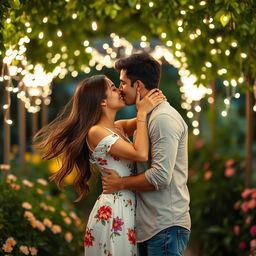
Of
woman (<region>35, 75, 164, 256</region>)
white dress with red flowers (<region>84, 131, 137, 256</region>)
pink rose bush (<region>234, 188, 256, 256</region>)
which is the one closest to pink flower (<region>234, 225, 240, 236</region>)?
pink rose bush (<region>234, 188, 256, 256</region>)

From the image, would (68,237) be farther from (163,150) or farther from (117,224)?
(163,150)

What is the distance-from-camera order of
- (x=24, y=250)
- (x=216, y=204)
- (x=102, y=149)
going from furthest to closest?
1. (x=216, y=204)
2. (x=24, y=250)
3. (x=102, y=149)

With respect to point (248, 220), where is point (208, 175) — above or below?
above

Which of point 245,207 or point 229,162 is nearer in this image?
point 245,207

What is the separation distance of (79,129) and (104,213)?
584 millimetres

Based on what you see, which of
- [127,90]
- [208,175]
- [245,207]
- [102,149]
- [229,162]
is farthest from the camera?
[208,175]

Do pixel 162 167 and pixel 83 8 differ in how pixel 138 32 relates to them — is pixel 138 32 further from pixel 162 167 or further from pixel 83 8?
pixel 162 167

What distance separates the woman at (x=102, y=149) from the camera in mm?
4465

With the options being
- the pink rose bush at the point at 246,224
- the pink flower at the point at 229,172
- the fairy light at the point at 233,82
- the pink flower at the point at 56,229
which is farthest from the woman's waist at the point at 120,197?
the pink flower at the point at 229,172

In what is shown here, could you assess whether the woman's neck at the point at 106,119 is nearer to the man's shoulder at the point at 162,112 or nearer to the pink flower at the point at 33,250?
the man's shoulder at the point at 162,112

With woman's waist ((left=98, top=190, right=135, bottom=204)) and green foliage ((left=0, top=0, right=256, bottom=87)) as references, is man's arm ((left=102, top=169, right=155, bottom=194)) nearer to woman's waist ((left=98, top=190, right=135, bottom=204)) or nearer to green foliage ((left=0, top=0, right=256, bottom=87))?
woman's waist ((left=98, top=190, right=135, bottom=204))

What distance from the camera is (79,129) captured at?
184 inches

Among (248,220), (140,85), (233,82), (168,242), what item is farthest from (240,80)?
(168,242)

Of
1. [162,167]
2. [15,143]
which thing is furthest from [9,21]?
[15,143]
